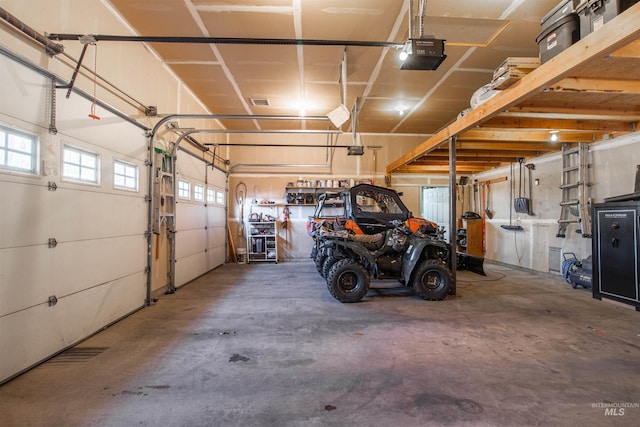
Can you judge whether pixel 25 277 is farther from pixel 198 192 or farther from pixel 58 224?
pixel 198 192

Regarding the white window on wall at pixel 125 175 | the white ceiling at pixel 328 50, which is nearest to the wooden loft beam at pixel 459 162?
the white ceiling at pixel 328 50

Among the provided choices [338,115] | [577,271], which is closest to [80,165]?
[338,115]

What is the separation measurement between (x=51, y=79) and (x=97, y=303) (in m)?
2.22

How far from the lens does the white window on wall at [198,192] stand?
5778 mm

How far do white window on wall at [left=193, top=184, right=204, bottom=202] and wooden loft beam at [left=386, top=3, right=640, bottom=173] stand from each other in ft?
17.0

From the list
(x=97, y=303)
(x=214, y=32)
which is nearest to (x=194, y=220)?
(x=97, y=303)

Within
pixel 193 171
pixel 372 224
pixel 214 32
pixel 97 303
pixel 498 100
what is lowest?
pixel 97 303

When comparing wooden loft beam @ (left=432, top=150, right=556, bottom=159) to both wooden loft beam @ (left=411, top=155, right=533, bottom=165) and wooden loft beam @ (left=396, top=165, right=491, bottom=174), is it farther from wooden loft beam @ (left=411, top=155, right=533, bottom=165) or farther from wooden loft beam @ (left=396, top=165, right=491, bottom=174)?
wooden loft beam @ (left=396, top=165, right=491, bottom=174)

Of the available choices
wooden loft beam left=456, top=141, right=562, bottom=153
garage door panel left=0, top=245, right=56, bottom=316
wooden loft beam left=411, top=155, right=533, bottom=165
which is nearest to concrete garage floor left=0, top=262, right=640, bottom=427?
garage door panel left=0, top=245, right=56, bottom=316

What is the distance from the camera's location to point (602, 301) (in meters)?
4.15

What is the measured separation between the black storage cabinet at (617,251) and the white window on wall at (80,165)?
22.0 ft

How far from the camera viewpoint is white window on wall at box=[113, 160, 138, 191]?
3.34 m

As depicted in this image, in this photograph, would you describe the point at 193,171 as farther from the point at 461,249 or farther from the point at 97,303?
the point at 461,249

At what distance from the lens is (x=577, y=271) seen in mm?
4883
